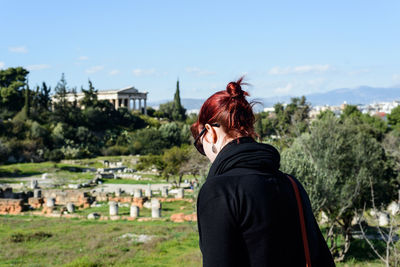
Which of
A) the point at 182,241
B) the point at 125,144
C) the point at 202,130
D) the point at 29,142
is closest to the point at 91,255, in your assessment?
the point at 182,241

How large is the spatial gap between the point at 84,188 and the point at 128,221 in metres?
12.8

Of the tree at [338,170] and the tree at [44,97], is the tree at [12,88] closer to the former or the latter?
the tree at [44,97]

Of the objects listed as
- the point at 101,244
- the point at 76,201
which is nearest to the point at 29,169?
the point at 76,201

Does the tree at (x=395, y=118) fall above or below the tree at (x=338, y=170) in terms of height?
above

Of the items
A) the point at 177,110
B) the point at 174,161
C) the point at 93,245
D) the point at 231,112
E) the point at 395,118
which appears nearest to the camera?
the point at 231,112

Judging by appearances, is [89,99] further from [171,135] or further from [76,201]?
[76,201]

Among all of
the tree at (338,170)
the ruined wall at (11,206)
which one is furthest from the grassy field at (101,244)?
the ruined wall at (11,206)

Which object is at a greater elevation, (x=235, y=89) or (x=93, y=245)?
(x=235, y=89)

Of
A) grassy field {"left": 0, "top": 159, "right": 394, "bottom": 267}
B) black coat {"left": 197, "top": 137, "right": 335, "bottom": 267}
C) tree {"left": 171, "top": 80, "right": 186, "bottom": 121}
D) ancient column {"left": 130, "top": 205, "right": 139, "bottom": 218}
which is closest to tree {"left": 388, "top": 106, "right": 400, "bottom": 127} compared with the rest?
tree {"left": 171, "top": 80, "right": 186, "bottom": 121}

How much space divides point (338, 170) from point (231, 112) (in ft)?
40.5

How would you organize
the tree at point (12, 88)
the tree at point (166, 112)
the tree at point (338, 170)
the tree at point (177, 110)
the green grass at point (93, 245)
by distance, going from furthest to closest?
the tree at point (166, 112)
the tree at point (177, 110)
the tree at point (12, 88)
the tree at point (338, 170)
the green grass at point (93, 245)

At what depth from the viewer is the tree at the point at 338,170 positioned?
11789mm

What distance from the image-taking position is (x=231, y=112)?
1.85 m

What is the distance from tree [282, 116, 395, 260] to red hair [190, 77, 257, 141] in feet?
31.5
